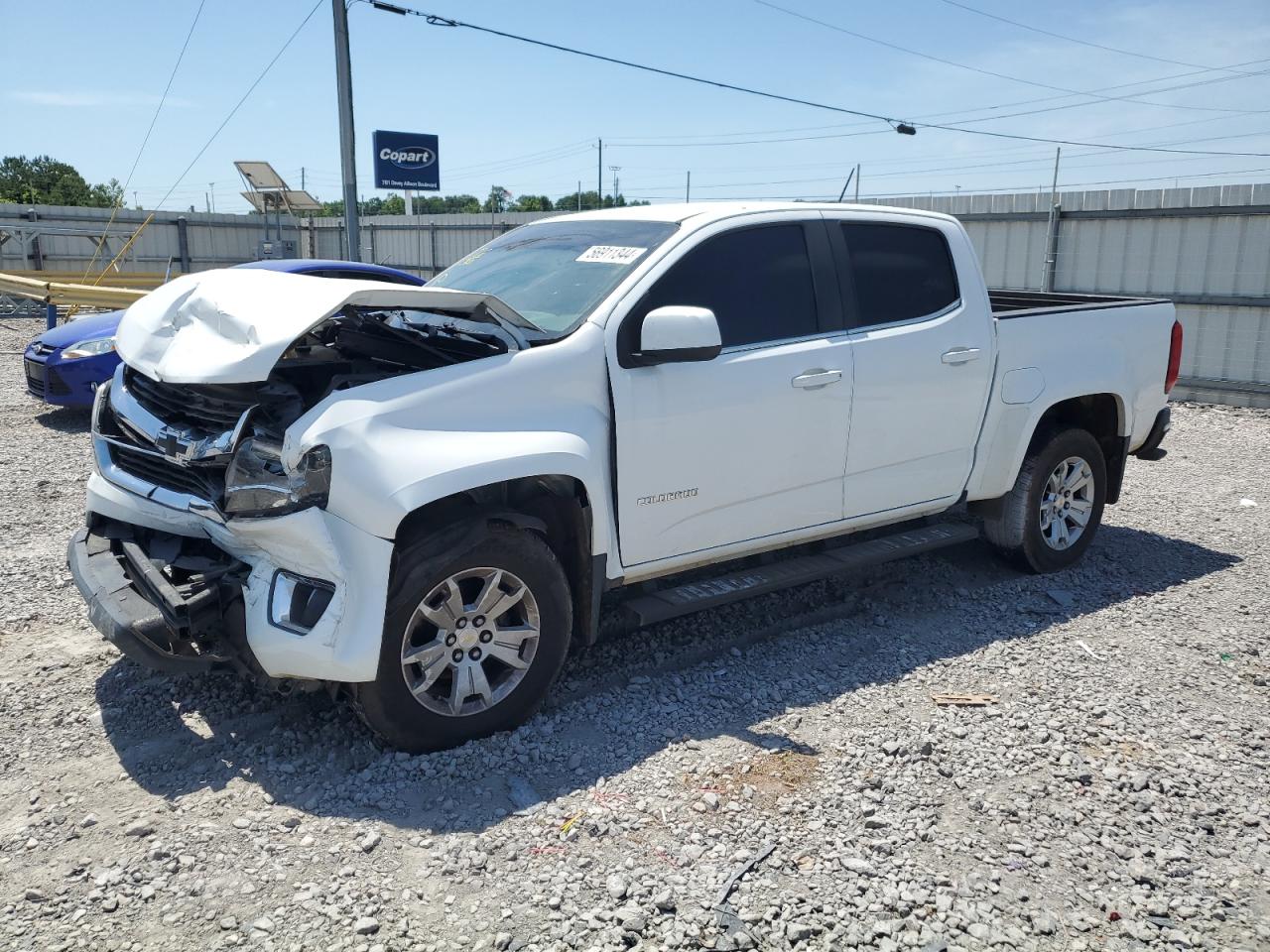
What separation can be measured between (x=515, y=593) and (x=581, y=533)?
39 cm

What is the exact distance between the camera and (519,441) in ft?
12.6

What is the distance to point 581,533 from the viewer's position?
4121mm

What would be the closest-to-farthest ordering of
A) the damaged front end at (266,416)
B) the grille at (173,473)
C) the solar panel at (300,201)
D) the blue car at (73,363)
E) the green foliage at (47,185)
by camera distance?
the damaged front end at (266,416) → the grille at (173,473) → the blue car at (73,363) → the solar panel at (300,201) → the green foliage at (47,185)

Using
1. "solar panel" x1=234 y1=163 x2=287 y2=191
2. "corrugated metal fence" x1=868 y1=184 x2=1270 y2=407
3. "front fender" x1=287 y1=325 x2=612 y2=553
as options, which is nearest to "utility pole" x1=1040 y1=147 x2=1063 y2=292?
"corrugated metal fence" x1=868 y1=184 x2=1270 y2=407

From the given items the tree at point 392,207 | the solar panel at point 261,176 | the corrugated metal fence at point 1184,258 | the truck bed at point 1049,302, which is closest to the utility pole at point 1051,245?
the corrugated metal fence at point 1184,258

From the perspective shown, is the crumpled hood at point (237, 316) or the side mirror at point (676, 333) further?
the side mirror at point (676, 333)

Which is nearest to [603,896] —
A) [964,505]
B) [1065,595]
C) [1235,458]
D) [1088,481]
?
[964,505]

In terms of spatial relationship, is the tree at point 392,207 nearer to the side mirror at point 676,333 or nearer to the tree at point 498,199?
the tree at point 498,199

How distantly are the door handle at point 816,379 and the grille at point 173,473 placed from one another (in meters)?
2.41

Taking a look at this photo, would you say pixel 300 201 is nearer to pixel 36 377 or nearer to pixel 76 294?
pixel 76 294

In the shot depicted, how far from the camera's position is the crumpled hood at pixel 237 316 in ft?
11.7

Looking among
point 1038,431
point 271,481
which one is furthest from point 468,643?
point 1038,431

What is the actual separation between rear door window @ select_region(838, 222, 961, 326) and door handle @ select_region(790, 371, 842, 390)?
38cm

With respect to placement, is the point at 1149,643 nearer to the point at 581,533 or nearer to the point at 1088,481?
the point at 1088,481
